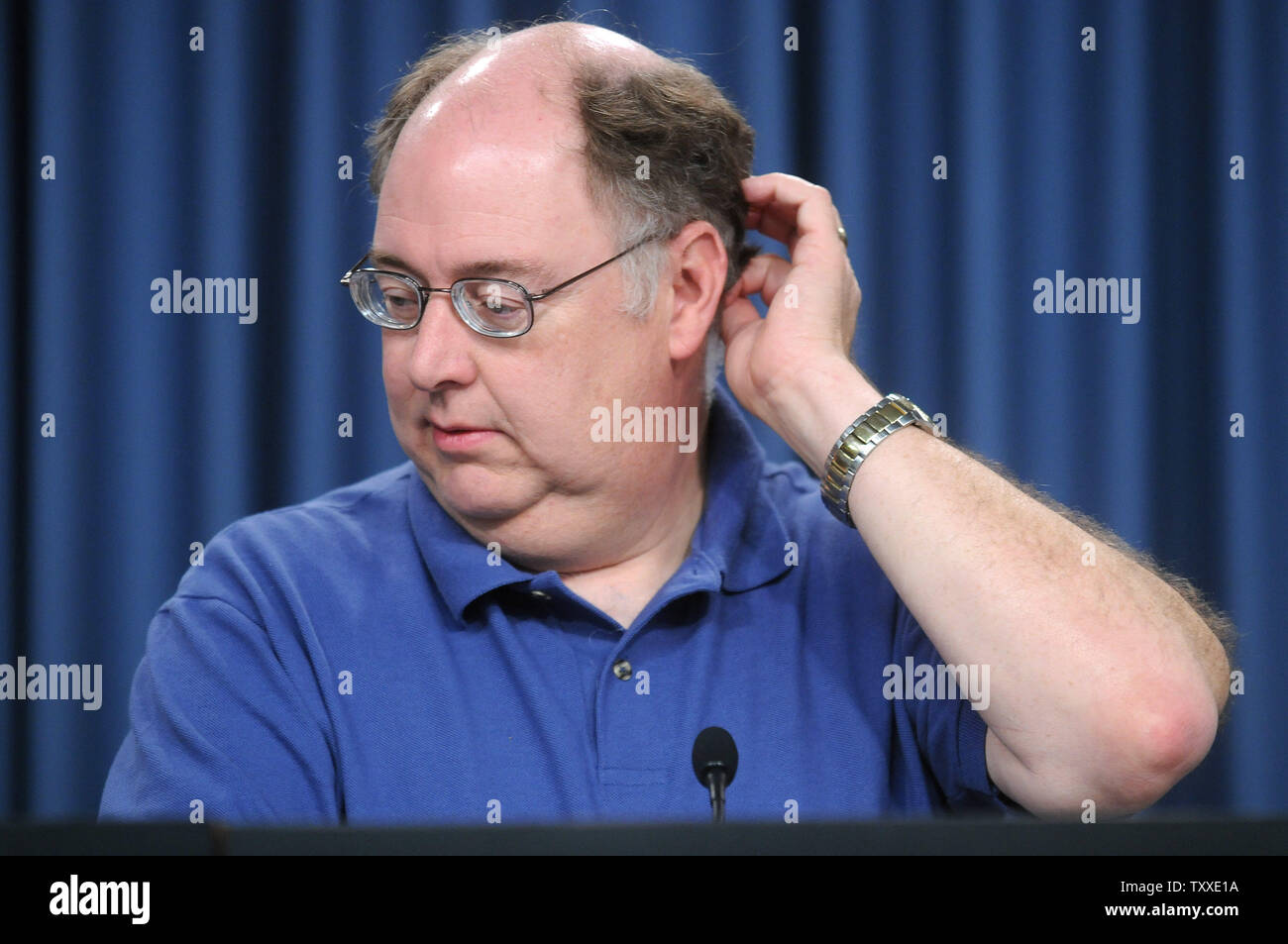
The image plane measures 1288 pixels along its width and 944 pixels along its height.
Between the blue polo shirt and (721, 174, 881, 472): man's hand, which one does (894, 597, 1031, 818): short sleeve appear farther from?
(721, 174, 881, 472): man's hand

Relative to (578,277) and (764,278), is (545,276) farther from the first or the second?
(764,278)

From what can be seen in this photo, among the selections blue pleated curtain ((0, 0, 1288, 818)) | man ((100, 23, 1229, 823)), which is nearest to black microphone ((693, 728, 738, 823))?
man ((100, 23, 1229, 823))

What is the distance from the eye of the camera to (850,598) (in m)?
1.36

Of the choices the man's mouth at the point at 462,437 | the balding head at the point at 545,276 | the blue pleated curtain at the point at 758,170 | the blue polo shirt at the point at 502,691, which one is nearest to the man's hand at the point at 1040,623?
the blue polo shirt at the point at 502,691

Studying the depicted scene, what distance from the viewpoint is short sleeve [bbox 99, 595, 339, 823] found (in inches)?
44.5

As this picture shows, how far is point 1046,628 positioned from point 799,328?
439 millimetres

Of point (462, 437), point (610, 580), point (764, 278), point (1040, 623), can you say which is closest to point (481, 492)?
point (462, 437)

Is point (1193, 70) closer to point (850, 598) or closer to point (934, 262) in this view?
point (934, 262)

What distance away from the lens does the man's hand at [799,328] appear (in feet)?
4.15

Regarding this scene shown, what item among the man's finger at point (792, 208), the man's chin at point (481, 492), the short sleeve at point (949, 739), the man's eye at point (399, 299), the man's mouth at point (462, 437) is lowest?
the short sleeve at point (949, 739)

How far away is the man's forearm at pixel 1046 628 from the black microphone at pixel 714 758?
0.83ft

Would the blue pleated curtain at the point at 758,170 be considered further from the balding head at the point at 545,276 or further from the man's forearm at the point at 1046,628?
the man's forearm at the point at 1046,628
